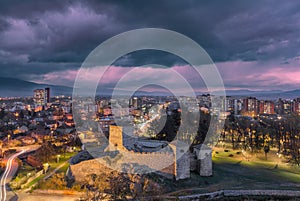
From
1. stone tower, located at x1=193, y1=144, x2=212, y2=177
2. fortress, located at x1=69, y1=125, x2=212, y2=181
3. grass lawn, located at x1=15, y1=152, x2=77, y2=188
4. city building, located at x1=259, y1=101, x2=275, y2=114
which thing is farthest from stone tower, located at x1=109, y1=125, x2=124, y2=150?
city building, located at x1=259, y1=101, x2=275, y2=114

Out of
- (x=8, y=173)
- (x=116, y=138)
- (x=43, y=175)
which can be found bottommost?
(x=8, y=173)

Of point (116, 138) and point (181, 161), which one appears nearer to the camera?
point (181, 161)

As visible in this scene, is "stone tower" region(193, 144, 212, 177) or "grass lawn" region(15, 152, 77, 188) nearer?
"stone tower" region(193, 144, 212, 177)

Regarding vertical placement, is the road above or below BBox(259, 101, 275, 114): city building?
below

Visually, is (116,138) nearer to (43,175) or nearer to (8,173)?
(43,175)

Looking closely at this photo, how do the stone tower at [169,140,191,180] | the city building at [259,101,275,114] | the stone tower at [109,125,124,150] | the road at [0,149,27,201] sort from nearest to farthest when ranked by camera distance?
the stone tower at [169,140,191,180], the road at [0,149,27,201], the stone tower at [109,125,124,150], the city building at [259,101,275,114]

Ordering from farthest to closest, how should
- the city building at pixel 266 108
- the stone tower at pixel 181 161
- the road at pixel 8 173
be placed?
1. the city building at pixel 266 108
2. the road at pixel 8 173
3. the stone tower at pixel 181 161

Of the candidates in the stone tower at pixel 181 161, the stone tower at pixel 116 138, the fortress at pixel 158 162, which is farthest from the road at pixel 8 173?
the stone tower at pixel 181 161

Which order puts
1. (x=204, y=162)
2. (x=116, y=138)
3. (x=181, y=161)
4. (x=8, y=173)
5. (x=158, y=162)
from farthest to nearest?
(x=8, y=173), (x=116, y=138), (x=204, y=162), (x=158, y=162), (x=181, y=161)

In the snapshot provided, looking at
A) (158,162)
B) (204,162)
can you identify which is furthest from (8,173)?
(204,162)

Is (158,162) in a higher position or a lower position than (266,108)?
lower

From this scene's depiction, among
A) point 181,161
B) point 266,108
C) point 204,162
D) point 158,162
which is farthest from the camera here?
point 266,108

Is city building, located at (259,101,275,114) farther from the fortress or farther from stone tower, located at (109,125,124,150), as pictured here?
stone tower, located at (109,125,124,150)

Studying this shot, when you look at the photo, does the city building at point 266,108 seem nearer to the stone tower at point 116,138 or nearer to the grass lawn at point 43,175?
the grass lawn at point 43,175
